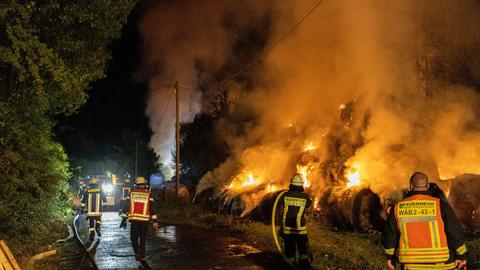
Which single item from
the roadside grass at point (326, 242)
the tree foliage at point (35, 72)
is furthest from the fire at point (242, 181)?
the tree foliage at point (35, 72)

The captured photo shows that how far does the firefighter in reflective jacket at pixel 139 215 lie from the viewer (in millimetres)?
9062

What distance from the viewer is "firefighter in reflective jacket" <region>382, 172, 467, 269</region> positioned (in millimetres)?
4449

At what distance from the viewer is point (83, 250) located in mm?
10820

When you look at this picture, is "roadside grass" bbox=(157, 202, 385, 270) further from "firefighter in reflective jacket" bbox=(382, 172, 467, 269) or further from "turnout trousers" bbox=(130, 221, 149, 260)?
"firefighter in reflective jacket" bbox=(382, 172, 467, 269)

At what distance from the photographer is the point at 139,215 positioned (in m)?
9.05

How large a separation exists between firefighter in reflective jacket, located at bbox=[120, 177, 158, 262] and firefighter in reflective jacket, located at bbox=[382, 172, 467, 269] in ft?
18.5

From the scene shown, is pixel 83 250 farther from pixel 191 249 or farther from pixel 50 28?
pixel 50 28

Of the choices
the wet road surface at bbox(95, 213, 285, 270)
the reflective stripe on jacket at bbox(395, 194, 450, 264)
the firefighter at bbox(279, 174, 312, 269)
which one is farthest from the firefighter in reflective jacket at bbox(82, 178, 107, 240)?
the reflective stripe on jacket at bbox(395, 194, 450, 264)

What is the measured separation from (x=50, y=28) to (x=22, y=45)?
4.36 ft

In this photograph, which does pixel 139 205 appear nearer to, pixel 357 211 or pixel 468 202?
pixel 357 211

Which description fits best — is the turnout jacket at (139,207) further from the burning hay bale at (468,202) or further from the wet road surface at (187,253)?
the burning hay bale at (468,202)

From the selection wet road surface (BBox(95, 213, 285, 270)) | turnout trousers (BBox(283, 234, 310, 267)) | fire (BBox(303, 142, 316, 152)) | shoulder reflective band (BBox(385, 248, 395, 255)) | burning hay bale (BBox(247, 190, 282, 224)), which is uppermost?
fire (BBox(303, 142, 316, 152))

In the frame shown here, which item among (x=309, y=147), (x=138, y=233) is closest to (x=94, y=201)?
(x=138, y=233)

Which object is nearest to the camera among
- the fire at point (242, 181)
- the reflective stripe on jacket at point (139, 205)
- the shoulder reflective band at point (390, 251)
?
the shoulder reflective band at point (390, 251)
